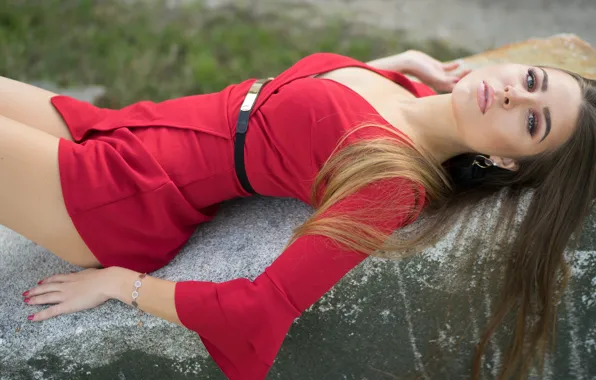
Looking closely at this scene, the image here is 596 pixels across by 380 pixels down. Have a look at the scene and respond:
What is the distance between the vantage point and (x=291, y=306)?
5.00ft

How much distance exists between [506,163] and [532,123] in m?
0.14

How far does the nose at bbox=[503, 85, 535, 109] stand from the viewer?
1.60m

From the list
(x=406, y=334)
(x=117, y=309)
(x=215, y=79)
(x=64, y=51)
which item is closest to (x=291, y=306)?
(x=406, y=334)

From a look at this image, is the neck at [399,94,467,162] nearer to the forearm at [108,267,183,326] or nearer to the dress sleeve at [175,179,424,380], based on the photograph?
the dress sleeve at [175,179,424,380]

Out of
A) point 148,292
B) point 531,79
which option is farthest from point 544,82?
point 148,292

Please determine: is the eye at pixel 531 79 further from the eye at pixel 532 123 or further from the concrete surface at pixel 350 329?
the concrete surface at pixel 350 329

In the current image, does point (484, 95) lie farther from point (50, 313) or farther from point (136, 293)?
point (50, 313)

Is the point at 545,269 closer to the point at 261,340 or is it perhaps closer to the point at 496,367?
the point at 496,367

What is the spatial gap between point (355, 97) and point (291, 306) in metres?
0.61

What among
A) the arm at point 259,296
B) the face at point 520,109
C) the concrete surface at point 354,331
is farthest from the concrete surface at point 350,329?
the face at point 520,109

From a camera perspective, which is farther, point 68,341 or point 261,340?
point 68,341

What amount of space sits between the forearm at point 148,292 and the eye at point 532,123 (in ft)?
3.35

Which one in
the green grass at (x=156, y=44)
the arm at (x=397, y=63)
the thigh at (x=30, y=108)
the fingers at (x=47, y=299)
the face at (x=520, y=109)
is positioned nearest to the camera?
the face at (x=520, y=109)

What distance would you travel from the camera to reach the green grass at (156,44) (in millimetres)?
3068
